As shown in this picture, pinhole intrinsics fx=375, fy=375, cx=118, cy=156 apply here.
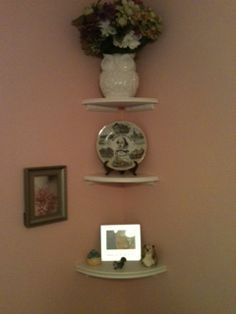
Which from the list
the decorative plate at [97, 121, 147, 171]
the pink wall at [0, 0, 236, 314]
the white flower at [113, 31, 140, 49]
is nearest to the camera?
the pink wall at [0, 0, 236, 314]

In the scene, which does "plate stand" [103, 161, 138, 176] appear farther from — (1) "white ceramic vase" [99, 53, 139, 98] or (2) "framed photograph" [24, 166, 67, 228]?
(1) "white ceramic vase" [99, 53, 139, 98]

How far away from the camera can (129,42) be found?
1482mm

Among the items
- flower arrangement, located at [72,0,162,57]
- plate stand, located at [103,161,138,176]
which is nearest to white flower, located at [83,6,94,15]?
flower arrangement, located at [72,0,162,57]

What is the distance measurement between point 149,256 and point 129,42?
34.3 inches

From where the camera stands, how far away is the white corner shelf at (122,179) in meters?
1.52

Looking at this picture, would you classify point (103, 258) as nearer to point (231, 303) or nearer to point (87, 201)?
point (87, 201)

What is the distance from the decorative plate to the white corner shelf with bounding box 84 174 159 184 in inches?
2.3

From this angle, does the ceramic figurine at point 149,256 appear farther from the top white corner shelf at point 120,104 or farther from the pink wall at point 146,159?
the top white corner shelf at point 120,104

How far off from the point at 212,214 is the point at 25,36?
3.17 feet

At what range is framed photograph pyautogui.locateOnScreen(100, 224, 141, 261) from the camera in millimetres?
1609

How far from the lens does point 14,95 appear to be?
1364mm

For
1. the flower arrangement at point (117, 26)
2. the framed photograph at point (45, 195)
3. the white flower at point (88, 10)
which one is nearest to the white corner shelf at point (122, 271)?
the framed photograph at point (45, 195)

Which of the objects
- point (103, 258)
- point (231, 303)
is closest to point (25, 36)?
point (103, 258)

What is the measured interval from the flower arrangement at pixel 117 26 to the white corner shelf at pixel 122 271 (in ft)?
2.92
